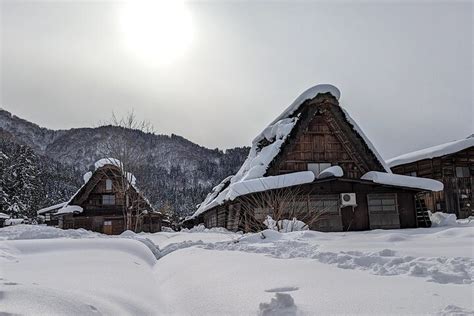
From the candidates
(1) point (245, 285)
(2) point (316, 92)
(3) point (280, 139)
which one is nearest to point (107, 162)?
(3) point (280, 139)

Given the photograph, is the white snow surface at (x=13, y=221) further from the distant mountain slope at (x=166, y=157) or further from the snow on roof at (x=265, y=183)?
the distant mountain slope at (x=166, y=157)

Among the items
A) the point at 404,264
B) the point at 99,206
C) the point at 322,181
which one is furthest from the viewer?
the point at 99,206

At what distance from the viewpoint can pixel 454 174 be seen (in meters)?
24.1

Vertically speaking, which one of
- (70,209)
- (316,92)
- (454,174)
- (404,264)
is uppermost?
(316,92)

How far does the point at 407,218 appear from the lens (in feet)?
53.5

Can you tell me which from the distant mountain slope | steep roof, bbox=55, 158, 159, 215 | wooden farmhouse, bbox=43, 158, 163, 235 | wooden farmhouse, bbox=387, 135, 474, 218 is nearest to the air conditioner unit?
wooden farmhouse, bbox=387, 135, 474, 218

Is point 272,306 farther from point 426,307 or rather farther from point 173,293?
point 173,293

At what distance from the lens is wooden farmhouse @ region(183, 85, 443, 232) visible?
1477cm

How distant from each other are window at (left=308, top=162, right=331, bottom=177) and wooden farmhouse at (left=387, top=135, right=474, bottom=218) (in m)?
10.3

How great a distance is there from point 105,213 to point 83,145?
6381cm

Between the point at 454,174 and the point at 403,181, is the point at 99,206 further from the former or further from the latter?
the point at 454,174

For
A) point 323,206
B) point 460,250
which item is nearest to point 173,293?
point 460,250

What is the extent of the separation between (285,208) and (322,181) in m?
2.46

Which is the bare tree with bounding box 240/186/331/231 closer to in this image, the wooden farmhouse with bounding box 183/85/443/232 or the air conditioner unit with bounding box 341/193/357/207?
the wooden farmhouse with bounding box 183/85/443/232
